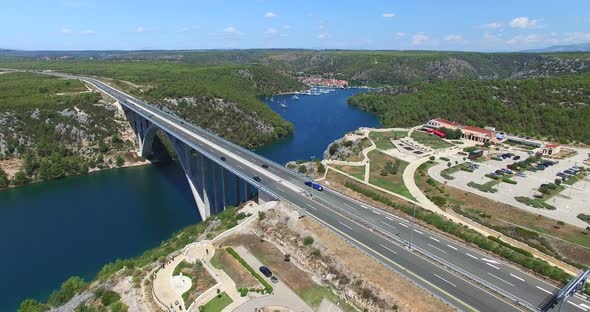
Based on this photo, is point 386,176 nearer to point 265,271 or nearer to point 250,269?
point 265,271

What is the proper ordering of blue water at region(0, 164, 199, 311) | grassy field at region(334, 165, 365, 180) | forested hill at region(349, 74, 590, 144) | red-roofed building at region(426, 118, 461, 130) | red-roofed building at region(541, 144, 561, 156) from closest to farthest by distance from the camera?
blue water at region(0, 164, 199, 311) → grassy field at region(334, 165, 365, 180) → red-roofed building at region(541, 144, 561, 156) → forested hill at region(349, 74, 590, 144) → red-roofed building at region(426, 118, 461, 130)

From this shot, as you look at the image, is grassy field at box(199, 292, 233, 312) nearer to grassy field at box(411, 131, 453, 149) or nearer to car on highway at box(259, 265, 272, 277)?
car on highway at box(259, 265, 272, 277)

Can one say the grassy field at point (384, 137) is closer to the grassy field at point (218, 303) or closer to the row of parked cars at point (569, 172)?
the row of parked cars at point (569, 172)

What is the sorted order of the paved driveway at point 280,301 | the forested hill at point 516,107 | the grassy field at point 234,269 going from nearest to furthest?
the paved driveway at point 280,301
the grassy field at point 234,269
the forested hill at point 516,107

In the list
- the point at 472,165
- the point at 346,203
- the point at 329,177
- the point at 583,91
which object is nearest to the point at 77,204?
the point at 329,177

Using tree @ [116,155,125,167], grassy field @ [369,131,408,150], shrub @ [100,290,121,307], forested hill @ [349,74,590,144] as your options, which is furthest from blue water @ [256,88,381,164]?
shrub @ [100,290,121,307]

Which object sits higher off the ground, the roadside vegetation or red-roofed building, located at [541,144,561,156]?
red-roofed building, located at [541,144,561,156]

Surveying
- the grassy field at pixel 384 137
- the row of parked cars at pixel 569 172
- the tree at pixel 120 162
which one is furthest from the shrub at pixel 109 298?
the row of parked cars at pixel 569 172

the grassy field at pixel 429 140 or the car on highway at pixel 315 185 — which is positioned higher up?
the car on highway at pixel 315 185
